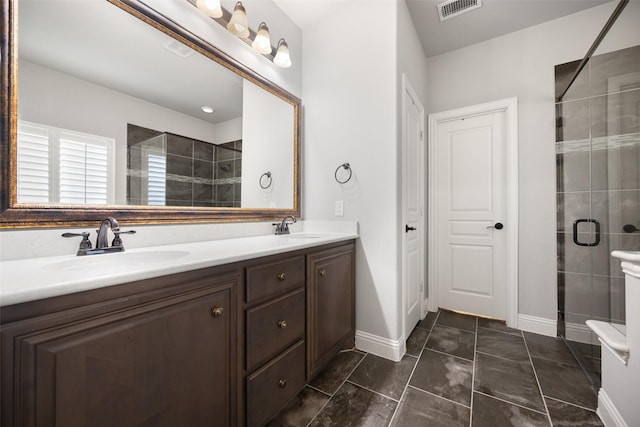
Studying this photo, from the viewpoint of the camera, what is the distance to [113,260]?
3.39 feet

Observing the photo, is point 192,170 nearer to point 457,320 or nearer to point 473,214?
point 473,214

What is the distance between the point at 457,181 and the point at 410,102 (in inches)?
39.3

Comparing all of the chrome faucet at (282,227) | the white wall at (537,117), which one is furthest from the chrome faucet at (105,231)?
the white wall at (537,117)

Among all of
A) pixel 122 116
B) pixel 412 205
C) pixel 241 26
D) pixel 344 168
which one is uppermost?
pixel 241 26

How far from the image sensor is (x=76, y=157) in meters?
1.08

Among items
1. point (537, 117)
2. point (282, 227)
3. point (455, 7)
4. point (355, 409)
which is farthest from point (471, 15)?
point (355, 409)

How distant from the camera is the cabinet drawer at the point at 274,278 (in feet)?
3.54

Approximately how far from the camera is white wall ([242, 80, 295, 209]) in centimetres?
182

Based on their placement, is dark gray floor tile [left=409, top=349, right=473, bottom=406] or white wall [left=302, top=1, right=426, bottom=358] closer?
dark gray floor tile [left=409, top=349, right=473, bottom=406]

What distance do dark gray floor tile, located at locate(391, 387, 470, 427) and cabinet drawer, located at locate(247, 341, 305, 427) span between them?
53 centimetres

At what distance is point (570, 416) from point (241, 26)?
110 inches

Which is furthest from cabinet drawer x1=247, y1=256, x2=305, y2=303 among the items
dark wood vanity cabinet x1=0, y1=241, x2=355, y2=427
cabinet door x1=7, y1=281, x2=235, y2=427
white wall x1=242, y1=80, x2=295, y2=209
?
white wall x1=242, y1=80, x2=295, y2=209

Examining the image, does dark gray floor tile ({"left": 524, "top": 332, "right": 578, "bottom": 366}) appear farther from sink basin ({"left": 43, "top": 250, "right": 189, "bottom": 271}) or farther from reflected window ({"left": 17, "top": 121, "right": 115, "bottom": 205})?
reflected window ({"left": 17, "top": 121, "right": 115, "bottom": 205})

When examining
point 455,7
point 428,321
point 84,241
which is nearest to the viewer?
point 84,241
